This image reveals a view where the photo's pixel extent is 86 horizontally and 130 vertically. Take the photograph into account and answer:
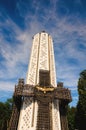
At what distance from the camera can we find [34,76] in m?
24.4

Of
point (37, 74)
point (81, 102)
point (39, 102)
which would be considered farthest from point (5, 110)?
point (81, 102)

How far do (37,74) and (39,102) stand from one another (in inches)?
204

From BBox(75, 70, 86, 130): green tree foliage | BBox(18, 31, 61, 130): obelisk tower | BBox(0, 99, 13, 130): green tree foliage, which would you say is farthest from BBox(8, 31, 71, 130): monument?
BBox(0, 99, 13, 130): green tree foliage

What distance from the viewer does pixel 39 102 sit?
21.0m

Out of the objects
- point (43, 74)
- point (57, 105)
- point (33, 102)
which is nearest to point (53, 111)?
point (57, 105)

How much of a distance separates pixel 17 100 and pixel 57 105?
19.2 feet

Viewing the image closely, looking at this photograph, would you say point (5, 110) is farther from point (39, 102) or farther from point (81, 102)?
point (81, 102)

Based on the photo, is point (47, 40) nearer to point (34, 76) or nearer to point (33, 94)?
point (34, 76)

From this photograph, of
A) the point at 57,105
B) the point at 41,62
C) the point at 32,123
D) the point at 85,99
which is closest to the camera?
the point at 32,123

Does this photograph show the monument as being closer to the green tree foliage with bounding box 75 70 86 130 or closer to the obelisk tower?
the obelisk tower

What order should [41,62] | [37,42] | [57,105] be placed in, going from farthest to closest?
[37,42] < [41,62] < [57,105]

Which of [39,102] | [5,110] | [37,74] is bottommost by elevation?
[39,102]

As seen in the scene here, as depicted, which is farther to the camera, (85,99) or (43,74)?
(43,74)

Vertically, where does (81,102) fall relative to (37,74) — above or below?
below
